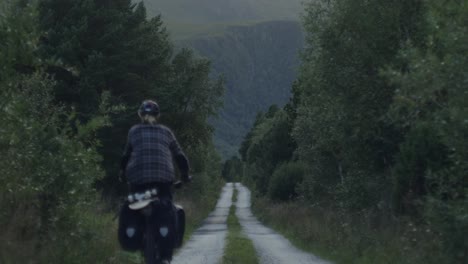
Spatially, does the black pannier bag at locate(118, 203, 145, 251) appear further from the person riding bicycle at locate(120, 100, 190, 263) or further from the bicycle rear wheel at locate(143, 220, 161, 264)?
the person riding bicycle at locate(120, 100, 190, 263)

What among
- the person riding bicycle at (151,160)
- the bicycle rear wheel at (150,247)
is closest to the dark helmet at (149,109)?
the person riding bicycle at (151,160)

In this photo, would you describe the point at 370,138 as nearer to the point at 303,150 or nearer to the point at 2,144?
the point at 303,150

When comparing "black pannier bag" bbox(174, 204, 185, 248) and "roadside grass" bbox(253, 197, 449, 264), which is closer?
"black pannier bag" bbox(174, 204, 185, 248)

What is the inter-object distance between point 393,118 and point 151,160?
4325mm

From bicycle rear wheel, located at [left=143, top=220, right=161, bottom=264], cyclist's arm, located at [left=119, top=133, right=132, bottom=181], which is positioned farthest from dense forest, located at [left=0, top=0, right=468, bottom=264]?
bicycle rear wheel, located at [left=143, top=220, right=161, bottom=264]

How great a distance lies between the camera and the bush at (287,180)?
6082cm

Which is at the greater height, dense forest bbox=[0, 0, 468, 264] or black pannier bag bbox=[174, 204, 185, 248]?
dense forest bbox=[0, 0, 468, 264]

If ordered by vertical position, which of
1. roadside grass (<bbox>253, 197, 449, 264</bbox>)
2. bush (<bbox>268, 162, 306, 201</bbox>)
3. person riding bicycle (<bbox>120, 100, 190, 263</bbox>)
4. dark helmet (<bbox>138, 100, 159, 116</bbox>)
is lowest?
roadside grass (<bbox>253, 197, 449, 264</bbox>)

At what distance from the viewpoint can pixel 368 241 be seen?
757 inches

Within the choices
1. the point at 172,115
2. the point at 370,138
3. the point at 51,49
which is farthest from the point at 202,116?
the point at 370,138

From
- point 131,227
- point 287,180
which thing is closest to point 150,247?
point 131,227

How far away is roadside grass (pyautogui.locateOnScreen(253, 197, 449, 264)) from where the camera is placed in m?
14.1

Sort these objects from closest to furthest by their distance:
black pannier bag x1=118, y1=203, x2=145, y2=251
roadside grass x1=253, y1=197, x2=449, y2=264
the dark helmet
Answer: black pannier bag x1=118, y1=203, x2=145, y2=251 → the dark helmet → roadside grass x1=253, y1=197, x2=449, y2=264

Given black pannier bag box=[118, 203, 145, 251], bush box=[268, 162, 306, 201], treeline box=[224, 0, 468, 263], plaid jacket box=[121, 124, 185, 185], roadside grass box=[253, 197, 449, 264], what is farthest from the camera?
bush box=[268, 162, 306, 201]
